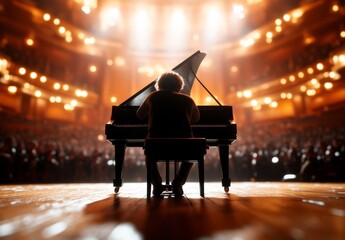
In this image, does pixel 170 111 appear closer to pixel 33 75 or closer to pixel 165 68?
pixel 33 75

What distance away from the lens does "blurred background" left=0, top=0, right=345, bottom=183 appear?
825cm

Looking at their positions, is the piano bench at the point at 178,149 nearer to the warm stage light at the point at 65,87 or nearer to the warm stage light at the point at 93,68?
the warm stage light at the point at 65,87

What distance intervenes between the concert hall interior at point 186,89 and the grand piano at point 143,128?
0.05 ft

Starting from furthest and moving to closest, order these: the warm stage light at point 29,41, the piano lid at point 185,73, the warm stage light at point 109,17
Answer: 1. the warm stage light at point 109,17
2. the warm stage light at point 29,41
3. the piano lid at point 185,73

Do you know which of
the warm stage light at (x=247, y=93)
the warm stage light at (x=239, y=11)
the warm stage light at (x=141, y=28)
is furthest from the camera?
the warm stage light at (x=141, y=28)

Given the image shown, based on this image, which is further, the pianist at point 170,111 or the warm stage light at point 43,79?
the warm stage light at point 43,79

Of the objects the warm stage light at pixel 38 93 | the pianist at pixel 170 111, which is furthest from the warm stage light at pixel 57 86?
the pianist at pixel 170 111

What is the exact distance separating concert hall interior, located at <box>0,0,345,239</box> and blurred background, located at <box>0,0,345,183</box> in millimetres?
60

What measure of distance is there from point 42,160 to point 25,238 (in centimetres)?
725

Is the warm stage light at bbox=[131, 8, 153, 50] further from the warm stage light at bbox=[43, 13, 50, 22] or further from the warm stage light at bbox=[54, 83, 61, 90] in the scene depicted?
the warm stage light at bbox=[54, 83, 61, 90]

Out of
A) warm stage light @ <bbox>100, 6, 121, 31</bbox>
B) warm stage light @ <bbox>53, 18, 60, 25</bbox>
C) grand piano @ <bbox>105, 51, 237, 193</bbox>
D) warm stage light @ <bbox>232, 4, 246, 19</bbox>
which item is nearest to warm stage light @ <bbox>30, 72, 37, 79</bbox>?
warm stage light @ <bbox>53, 18, 60, 25</bbox>

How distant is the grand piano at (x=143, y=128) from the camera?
3.17m

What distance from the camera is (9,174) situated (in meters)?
6.66

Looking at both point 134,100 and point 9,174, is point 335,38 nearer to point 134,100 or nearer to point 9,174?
point 134,100
